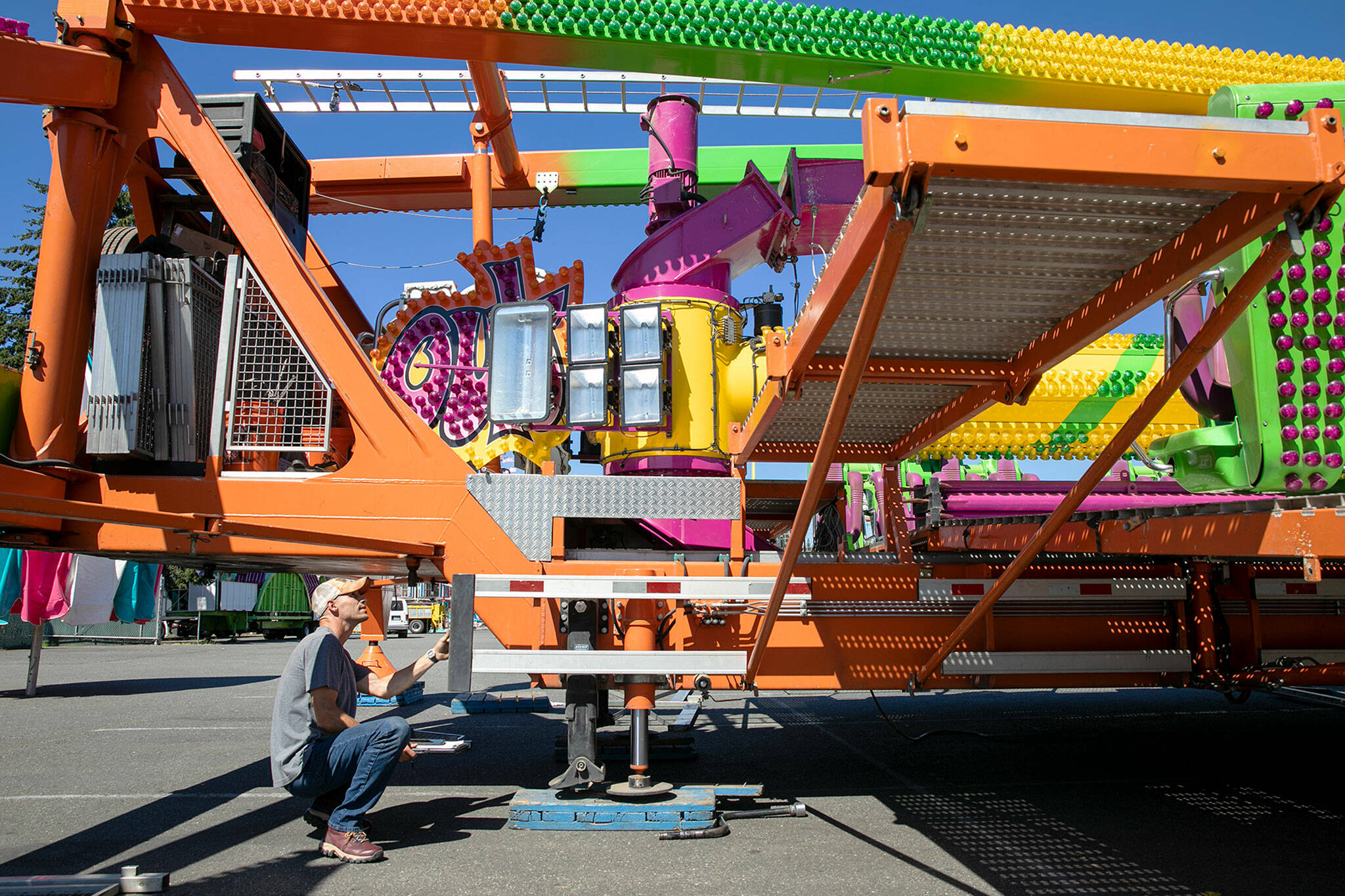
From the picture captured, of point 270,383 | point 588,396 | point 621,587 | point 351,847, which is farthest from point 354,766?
point 588,396

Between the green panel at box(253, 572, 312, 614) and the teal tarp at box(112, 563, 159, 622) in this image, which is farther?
the green panel at box(253, 572, 312, 614)

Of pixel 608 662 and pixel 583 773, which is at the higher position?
pixel 608 662

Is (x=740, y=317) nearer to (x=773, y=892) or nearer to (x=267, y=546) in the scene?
(x=267, y=546)

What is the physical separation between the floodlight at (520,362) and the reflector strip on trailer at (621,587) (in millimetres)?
1152

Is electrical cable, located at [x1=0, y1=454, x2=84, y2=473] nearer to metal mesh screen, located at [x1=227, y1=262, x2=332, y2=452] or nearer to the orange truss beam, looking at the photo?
metal mesh screen, located at [x1=227, y1=262, x2=332, y2=452]

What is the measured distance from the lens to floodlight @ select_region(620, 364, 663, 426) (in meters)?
5.35

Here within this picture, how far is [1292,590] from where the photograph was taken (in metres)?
4.83

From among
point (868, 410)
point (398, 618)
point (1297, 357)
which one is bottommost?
point (398, 618)

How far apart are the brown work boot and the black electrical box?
3.33m

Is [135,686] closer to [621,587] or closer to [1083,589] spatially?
[621,587]

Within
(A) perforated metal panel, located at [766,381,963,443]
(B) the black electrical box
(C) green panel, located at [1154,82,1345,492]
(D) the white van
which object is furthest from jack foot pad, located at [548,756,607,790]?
(D) the white van

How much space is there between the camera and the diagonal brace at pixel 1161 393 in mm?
2602

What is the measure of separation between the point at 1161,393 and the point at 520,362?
3442 millimetres

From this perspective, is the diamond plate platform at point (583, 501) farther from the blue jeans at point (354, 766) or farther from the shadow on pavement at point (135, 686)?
the shadow on pavement at point (135, 686)
